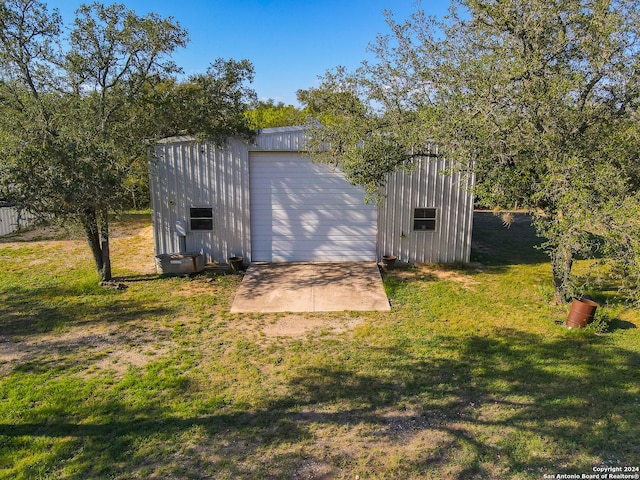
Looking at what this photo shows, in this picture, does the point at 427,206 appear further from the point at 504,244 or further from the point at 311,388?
the point at 311,388

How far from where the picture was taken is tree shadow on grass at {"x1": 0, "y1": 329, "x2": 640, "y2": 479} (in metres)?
3.72

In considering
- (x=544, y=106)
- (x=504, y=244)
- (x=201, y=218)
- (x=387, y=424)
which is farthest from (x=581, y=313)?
(x=201, y=218)

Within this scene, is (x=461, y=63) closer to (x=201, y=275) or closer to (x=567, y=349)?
(x=567, y=349)

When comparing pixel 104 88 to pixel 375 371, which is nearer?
pixel 375 371

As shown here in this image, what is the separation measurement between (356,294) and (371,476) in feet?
16.7

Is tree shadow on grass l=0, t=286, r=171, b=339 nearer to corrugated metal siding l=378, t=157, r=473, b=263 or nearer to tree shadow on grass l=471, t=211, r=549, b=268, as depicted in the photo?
corrugated metal siding l=378, t=157, r=473, b=263

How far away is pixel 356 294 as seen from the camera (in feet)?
28.1

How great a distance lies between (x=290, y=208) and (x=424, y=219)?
362cm

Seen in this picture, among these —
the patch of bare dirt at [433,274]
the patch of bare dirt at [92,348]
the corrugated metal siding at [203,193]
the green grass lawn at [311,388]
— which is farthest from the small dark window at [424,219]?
the patch of bare dirt at [92,348]

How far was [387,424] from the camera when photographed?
431cm

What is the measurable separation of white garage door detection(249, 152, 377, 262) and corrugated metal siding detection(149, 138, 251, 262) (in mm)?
326

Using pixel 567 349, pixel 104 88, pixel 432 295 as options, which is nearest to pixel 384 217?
pixel 432 295

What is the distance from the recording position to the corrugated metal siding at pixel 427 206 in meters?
10.5

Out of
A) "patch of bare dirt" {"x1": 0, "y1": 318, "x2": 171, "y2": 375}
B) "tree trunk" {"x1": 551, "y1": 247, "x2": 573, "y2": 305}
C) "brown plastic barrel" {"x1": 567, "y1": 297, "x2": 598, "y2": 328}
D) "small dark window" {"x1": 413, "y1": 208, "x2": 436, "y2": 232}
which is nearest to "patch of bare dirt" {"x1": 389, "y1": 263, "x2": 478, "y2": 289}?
"small dark window" {"x1": 413, "y1": 208, "x2": 436, "y2": 232}
